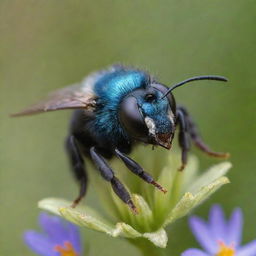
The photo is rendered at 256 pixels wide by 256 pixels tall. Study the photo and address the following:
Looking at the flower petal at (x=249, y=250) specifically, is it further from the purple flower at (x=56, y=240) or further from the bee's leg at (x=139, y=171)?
the purple flower at (x=56, y=240)

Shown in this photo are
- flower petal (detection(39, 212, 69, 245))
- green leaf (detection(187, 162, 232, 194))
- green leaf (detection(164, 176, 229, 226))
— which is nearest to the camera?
green leaf (detection(164, 176, 229, 226))

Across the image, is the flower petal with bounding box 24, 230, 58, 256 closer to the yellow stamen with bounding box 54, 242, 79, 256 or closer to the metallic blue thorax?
the yellow stamen with bounding box 54, 242, 79, 256

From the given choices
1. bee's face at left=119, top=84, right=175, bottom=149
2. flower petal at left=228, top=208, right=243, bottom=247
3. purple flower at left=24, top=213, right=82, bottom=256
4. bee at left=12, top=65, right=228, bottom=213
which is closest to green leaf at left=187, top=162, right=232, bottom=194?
bee at left=12, top=65, right=228, bottom=213

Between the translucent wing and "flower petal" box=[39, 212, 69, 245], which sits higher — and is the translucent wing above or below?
above

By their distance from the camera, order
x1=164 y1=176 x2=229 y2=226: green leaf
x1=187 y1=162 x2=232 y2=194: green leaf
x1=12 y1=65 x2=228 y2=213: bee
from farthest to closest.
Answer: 1. x1=187 y1=162 x2=232 y2=194: green leaf
2. x1=12 y1=65 x2=228 y2=213: bee
3. x1=164 y1=176 x2=229 y2=226: green leaf

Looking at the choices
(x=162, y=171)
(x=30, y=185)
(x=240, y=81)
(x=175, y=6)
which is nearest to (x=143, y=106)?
(x=162, y=171)

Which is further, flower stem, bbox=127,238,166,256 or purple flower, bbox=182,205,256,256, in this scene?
purple flower, bbox=182,205,256,256

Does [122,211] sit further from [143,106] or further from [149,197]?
[143,106]
